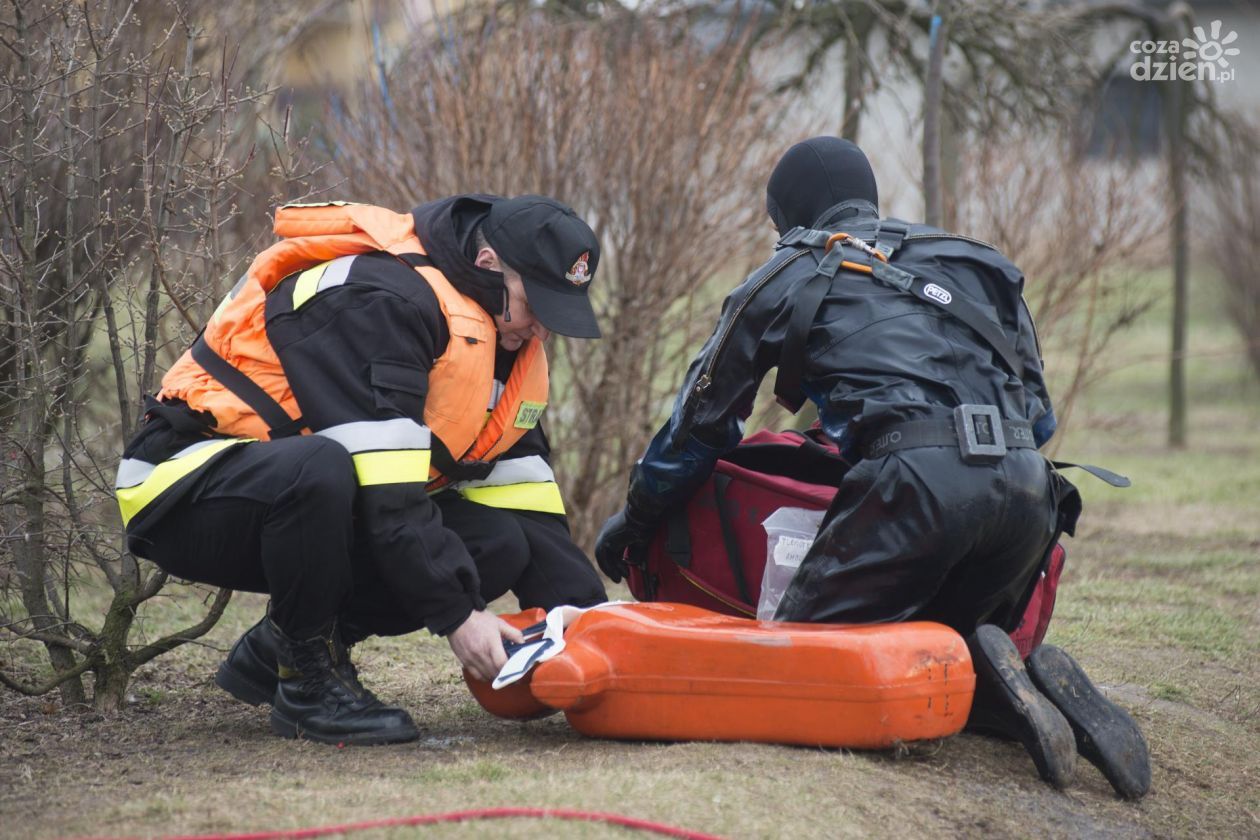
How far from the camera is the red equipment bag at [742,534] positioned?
12.5 feet

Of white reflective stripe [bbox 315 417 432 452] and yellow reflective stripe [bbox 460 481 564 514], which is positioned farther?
yellow reflective stripe [bbox 460 481 564 514]

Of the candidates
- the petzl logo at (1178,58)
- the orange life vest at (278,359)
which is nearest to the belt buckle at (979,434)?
the orange life vest at (278,359)

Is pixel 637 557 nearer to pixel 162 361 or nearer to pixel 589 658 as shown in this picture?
pixel 589 658

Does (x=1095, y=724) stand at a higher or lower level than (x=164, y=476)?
lower

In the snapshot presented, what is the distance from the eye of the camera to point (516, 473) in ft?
13.0

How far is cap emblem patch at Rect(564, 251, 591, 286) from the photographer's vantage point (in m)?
3.50

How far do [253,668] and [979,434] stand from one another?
80.9 inches

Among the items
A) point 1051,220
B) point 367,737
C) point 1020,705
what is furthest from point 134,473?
point 1051,220

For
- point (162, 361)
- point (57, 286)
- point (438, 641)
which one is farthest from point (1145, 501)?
point (57, 286)

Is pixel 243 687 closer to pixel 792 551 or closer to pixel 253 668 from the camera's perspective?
pixel 253 668

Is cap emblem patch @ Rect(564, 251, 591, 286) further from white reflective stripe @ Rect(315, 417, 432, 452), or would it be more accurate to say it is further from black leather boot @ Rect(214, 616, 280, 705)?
black leather boot @ Rect(214, 616, 280, 705)

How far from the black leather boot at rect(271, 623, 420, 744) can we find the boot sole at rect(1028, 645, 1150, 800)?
1607 mm

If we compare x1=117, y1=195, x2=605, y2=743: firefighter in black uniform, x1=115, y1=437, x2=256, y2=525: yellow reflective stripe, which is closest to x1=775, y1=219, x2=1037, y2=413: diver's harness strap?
x1=117, y1=195, x2=605, y2=743: firefighter in black uniform

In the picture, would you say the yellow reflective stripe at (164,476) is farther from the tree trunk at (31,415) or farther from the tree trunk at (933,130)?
the tree trunk at (933,130)
